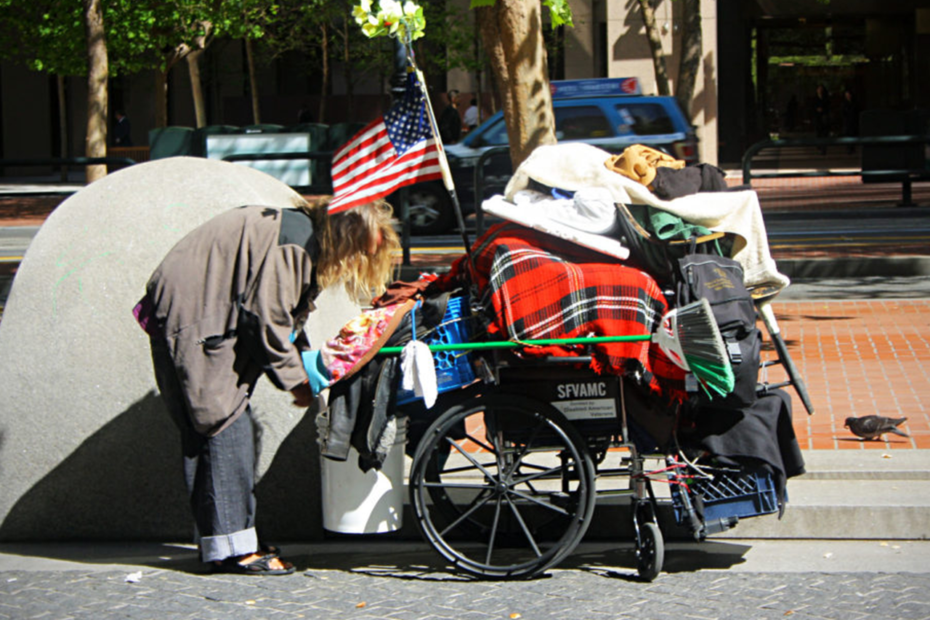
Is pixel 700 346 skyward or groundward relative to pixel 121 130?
groundward

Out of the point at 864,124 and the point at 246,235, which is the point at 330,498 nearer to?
the point at 246,235

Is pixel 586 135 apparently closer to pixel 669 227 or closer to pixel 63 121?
pixel 669 227

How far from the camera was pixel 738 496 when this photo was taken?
14.9 feet

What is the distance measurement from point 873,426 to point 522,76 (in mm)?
3639

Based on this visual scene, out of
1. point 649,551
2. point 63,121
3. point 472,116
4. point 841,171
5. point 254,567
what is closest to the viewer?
point 649,551

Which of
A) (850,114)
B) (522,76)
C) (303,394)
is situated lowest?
(303,394)

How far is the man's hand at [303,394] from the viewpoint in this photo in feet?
15.0

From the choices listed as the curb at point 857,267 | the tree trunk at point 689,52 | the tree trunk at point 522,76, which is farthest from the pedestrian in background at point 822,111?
the tree trunk at point 522,76

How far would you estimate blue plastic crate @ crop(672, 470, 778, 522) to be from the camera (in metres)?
4.54

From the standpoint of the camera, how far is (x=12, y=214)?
2150 cm

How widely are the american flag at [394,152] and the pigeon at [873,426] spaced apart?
100 inches

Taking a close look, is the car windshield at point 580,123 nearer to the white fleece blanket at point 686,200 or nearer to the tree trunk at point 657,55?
the tree trunk at point 657,55

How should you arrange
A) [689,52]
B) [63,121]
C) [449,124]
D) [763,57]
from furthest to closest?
1. [63,121]
2. [763,57]
3. [449,124]
4. [689,52]

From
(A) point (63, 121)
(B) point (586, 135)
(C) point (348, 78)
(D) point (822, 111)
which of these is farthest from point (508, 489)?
(A) point (63, 121)
